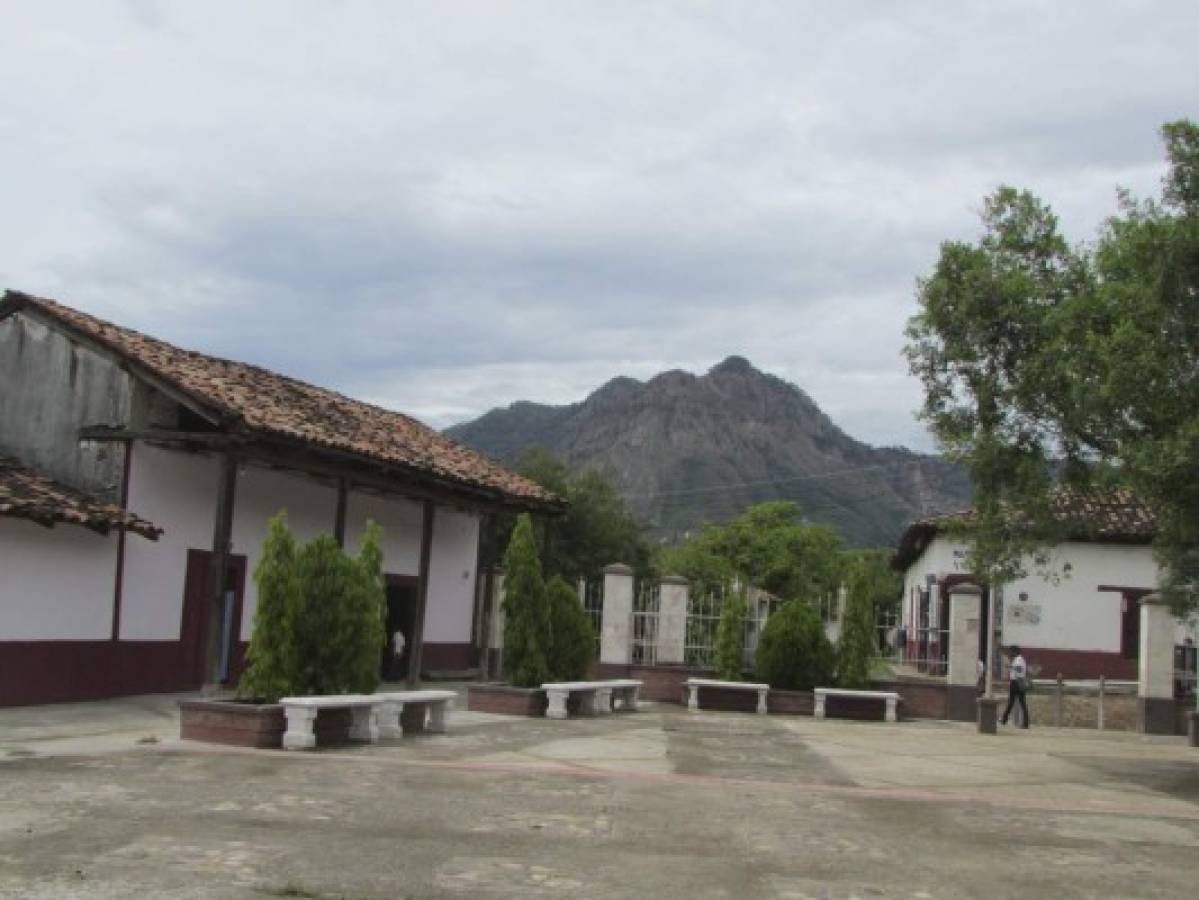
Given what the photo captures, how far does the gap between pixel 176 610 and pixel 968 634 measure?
1213cm

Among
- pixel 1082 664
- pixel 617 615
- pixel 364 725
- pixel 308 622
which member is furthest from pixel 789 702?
pixel 1082 664

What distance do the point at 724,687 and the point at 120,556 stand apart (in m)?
9.43

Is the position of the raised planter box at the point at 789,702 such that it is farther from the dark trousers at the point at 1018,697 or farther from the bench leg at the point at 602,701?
the dark trousers at the point at 1018,697

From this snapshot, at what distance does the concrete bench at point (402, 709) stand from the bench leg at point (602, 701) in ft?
14.2

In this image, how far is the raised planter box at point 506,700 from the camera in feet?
55.6

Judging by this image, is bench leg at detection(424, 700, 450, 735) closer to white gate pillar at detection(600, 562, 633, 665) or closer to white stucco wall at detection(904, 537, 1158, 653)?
white gate pillar at detection(600, 562, 633, 665)

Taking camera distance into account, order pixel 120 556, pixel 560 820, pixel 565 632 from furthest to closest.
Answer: pixel 565 632
pixel 120 556
pixel 560 820

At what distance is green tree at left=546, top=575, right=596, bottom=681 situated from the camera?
58.1 ft

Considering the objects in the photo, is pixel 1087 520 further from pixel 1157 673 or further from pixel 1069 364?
pixel 1157 673

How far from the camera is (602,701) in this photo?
18.5 metres

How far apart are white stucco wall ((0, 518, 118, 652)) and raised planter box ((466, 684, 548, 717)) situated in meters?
4.91

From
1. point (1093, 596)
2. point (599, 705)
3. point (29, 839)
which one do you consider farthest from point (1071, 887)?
point (1093, 596)

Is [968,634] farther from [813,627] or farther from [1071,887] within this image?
[1071,887]

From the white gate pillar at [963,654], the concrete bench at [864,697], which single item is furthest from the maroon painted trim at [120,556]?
the white gate pillar at [963,654]
